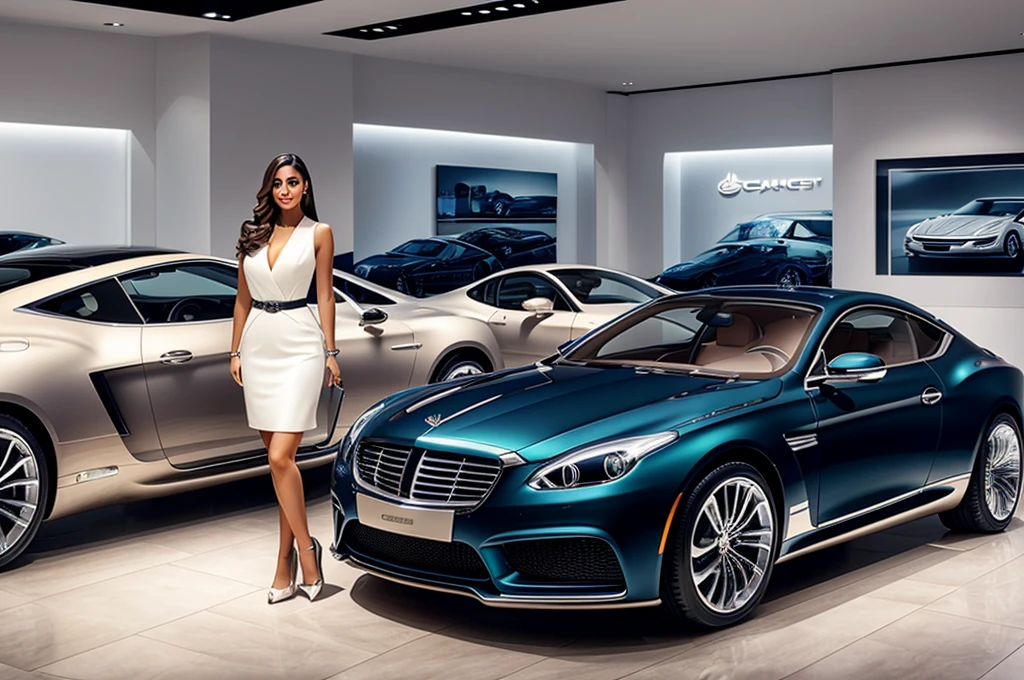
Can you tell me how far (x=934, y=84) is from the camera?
1294 cm

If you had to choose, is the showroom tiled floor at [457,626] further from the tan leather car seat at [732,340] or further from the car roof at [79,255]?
the car roof at [79,255]

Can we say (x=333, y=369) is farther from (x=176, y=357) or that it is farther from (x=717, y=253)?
(x=717, y=253)

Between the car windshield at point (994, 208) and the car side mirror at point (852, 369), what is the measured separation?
30.0ft

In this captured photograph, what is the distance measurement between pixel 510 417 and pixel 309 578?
1.07 metres

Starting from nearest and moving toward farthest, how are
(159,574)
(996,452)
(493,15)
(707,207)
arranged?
(159,574) < (996,452) < (493,15) < (707,207)

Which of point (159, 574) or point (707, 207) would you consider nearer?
point (159, 574)

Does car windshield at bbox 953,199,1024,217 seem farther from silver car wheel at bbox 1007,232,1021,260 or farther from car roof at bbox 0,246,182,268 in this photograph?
car roof at bbox 0,246,182,268

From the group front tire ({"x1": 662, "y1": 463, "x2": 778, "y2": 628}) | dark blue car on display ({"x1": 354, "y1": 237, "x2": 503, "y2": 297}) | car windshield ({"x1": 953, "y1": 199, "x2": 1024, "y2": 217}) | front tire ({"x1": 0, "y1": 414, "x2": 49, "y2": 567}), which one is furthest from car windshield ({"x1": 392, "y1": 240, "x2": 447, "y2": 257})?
front tire ({"x1": 662, "y1": 463, "x2": 778, "y2": 628})

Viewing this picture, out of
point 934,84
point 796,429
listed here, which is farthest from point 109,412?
point 934,84

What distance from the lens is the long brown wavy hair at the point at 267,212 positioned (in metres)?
4.30

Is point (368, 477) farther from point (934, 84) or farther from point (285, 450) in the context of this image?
point (934, 84)

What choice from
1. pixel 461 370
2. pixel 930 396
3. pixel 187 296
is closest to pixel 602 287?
pixel 461 370

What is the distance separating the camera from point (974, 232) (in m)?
12.8

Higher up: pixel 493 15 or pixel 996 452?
pixel 493 15
